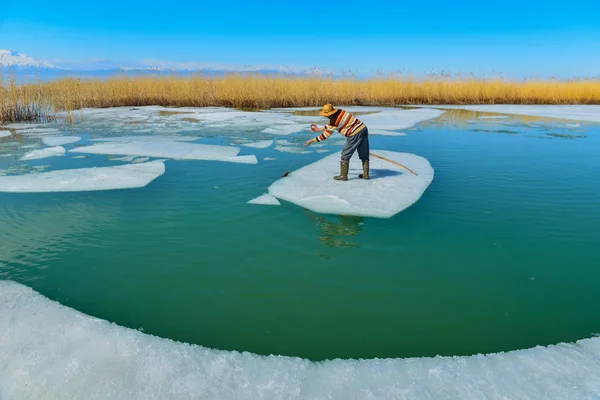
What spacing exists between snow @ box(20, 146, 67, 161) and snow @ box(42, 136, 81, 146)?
2.57 feet

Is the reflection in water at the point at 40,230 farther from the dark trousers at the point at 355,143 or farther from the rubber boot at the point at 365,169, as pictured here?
the rubber boot at the point at 365,169

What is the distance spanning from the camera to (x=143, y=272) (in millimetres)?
3041

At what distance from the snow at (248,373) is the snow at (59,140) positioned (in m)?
6.79

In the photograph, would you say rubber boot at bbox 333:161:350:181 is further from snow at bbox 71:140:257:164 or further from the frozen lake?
snow at bbox 71:140:257:164

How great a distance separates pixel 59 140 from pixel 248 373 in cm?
807

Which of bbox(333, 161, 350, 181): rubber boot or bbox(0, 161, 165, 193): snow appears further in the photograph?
bbox(333, 161, 350, 181): rubber boot

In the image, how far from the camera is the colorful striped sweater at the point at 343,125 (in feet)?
16.2

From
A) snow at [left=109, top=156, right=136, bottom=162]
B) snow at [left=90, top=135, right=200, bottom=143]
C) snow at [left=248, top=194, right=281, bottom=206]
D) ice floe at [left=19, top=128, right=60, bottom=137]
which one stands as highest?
ice floe at [left=19, top=128, right=60, bottom=137]

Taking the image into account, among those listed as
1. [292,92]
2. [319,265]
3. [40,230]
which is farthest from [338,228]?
[292,92]

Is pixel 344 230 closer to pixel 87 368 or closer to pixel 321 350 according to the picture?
pixel 321 350

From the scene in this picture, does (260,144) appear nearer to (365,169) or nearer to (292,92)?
(365,169)

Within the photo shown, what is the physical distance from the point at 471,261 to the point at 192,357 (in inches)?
83.6

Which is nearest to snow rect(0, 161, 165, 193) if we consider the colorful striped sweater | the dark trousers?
the colorful striped sweater

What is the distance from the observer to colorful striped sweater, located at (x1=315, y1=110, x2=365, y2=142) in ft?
16.2
